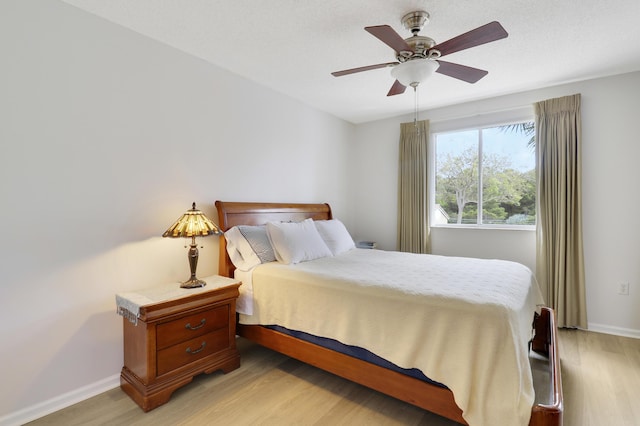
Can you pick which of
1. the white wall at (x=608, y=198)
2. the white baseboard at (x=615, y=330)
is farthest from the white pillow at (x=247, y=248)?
the white baseboard at (x=615, y=330)

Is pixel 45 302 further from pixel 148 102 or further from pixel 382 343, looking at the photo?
pixel 382 343

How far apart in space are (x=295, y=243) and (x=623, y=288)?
3.31 metres

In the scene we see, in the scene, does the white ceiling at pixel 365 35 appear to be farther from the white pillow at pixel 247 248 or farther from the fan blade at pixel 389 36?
the white pillow at pixel 247 248

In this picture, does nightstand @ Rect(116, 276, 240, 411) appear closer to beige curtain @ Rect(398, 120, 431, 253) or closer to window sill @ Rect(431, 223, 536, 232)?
beige curtain @ Rect(398, 120, 431, 253)

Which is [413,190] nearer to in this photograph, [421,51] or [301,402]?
[421,51]

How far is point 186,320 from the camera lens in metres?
2.17

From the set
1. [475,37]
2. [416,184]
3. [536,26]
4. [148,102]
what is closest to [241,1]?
[148,102]

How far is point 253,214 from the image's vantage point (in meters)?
3.15

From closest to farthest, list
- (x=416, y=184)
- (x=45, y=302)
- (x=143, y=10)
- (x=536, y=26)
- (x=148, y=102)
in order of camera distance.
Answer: (x=45, y=302), (x=143, y=10), (x=536, y=26), (x=148, y=102), (x=416, y=184)

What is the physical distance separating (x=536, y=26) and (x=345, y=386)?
2948mm

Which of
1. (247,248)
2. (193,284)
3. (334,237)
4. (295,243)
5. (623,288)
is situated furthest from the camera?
(334,237)

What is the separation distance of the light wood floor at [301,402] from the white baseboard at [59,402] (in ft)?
0.14

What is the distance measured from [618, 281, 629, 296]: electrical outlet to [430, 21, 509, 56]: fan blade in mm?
2925

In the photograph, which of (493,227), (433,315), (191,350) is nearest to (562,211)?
(493,227)
